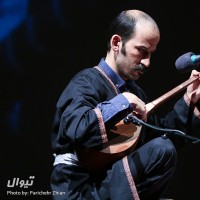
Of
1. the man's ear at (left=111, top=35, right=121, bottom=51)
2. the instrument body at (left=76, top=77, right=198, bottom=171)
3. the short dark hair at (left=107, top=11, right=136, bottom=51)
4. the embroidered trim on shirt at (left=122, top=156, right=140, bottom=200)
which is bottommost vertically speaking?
the embroidered trim on shirt at (left=122, top=156, right=140, bottom=200)

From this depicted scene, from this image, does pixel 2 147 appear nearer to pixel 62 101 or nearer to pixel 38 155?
pixel 38 155

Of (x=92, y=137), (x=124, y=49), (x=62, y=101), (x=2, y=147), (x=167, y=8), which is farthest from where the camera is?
(x=167, y=8)

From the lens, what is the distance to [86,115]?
193 cm

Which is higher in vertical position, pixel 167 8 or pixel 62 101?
pixel 167 8

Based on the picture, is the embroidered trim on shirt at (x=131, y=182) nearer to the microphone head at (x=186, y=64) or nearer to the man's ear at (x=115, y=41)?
the microphone head at (x=186, y=64)

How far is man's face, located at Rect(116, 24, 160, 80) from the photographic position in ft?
7.29

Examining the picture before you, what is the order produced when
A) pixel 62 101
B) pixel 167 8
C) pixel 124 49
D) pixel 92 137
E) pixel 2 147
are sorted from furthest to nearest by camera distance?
pixel 167 8, pixel 2 147, pixel 124 49, pixel 62 101, pixel 92 137

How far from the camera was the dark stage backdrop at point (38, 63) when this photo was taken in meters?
2.76

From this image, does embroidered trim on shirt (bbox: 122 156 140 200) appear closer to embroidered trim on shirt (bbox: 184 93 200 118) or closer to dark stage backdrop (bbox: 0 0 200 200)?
embroidered trim on shirt (bbox: 184 93 200 118)

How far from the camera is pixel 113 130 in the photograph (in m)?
2.06

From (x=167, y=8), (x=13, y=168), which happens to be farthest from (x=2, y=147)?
(x=167, y=8)

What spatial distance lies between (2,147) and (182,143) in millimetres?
1014

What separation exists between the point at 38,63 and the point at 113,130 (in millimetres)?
909

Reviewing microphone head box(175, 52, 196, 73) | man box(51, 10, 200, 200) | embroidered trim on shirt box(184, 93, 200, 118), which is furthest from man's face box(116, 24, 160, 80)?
embroidered trim on shirt box(184, 93, 200, 118)
